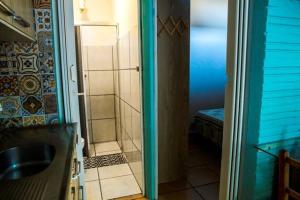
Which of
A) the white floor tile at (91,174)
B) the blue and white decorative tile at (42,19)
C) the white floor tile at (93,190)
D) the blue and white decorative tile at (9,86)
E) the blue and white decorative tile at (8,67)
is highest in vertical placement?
the blue and white decorative tile at (42,19)

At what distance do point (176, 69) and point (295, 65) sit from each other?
115 cm

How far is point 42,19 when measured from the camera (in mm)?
1479

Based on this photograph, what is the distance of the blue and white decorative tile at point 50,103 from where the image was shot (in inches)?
61.1

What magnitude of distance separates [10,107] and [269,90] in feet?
5.38

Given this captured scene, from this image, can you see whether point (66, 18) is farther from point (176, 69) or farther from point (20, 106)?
point (176, 69)

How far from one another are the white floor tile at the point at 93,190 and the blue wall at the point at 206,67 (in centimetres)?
218

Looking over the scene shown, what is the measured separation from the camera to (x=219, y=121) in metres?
3.01

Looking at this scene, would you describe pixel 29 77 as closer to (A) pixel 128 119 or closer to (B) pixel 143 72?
(B) pixel 143 72

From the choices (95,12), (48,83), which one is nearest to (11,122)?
(48,83)

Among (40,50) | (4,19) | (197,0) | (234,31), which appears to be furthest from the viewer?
(197,0)

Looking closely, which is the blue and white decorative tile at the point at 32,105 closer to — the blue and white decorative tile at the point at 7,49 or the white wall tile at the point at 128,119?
the blue and white decorative tile at the point at 7,49

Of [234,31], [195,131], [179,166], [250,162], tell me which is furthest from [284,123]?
[195,131]

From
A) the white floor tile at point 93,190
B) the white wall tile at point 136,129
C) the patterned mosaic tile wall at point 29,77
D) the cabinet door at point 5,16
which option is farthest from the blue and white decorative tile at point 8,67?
the white floor tile at point 93,190

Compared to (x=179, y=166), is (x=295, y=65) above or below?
above
